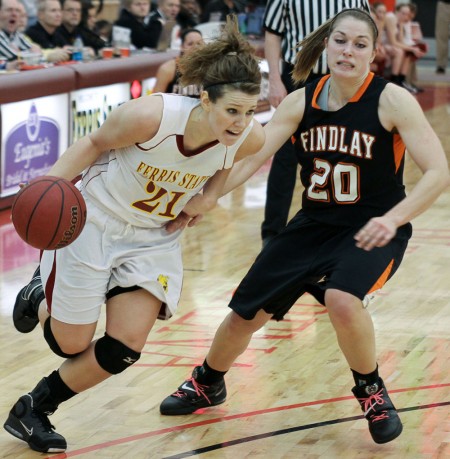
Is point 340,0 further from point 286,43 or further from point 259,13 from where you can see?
point 259,13

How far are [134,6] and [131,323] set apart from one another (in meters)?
9.68

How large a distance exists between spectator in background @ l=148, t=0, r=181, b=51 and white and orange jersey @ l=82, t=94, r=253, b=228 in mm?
7422

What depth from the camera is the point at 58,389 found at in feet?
12.3

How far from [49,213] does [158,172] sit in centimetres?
41

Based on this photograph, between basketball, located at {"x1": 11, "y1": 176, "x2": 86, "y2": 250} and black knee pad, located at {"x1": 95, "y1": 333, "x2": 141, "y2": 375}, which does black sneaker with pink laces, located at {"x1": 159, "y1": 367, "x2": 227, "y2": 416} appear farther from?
basketball, located at {"x1": 11, "y1": 176, "x2": 86, "y2": 250}

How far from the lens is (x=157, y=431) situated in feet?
13.1

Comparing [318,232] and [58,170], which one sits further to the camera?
[318,232]

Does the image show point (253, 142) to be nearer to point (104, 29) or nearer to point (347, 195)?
point (347, 195)

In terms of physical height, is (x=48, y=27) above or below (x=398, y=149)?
A: below

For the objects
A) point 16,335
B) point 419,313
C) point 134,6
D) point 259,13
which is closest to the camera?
point 16,335

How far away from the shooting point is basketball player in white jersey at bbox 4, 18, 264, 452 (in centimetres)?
361

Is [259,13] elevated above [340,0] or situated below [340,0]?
below

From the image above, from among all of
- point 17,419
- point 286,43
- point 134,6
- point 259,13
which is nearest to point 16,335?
point 17,419

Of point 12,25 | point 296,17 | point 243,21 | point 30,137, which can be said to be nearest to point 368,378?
point 296,17
